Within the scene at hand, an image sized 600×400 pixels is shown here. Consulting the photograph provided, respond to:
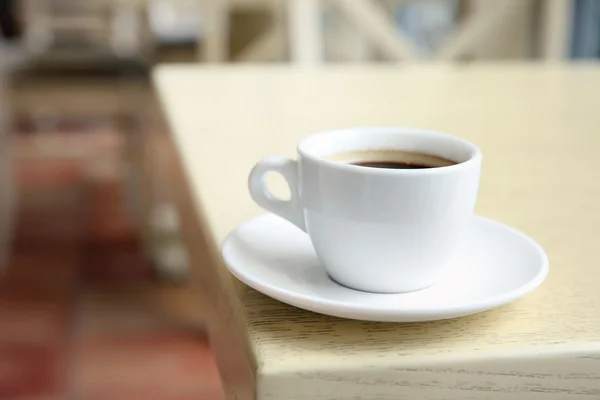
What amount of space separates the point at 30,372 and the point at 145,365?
197 mm

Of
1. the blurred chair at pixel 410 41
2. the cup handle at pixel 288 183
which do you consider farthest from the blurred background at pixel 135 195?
the cup handle at pixel 288 183

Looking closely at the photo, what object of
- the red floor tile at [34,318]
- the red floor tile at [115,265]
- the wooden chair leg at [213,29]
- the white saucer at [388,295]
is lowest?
the red floor tile at [115,265]

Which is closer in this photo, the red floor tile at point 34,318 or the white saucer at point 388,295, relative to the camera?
the white saucer at point 388,295

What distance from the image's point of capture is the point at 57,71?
1799 mm

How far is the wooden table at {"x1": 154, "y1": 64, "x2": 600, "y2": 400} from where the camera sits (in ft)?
0.84

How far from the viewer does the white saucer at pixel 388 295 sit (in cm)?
27

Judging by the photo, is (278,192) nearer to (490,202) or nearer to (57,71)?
(490,202)

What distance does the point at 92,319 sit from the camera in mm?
1454

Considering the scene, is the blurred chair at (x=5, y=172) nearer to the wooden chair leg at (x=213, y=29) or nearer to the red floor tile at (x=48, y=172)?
the red floor tile at (x=48, y=172)

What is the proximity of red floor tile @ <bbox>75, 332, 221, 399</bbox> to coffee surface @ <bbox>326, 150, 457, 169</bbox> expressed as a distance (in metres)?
0.87

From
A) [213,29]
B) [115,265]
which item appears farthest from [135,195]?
[213,29]

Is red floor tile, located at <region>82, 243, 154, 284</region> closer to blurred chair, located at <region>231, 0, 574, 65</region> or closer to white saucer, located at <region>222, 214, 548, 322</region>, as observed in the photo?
blurred chair, located at <region>231, 0, 574, 65</region>

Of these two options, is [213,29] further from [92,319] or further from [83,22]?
[83,22]

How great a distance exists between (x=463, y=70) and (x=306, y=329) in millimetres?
964
